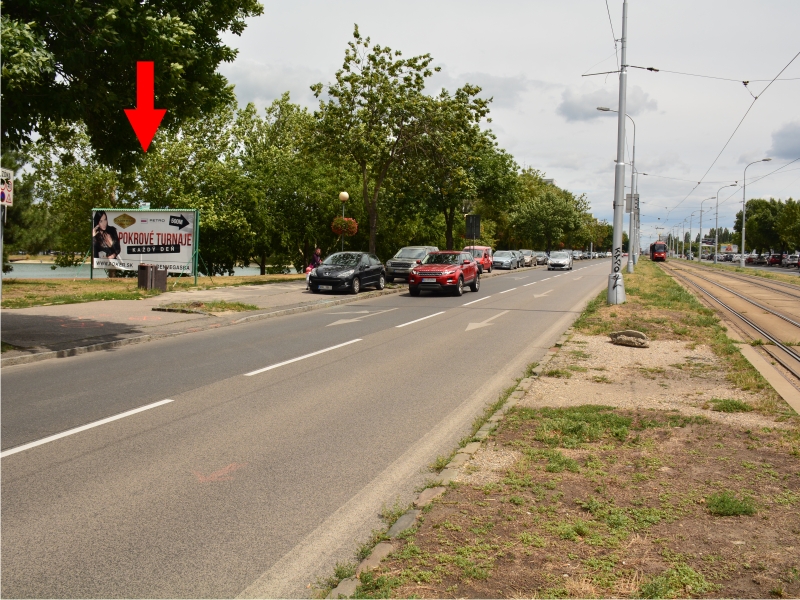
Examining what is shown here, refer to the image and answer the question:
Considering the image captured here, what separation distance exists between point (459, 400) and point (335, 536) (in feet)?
12.9

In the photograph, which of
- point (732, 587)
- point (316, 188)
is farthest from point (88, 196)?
point (732, 587)

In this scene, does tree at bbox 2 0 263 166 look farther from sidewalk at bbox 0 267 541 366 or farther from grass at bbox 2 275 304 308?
grass at bbox 2 275 304 308

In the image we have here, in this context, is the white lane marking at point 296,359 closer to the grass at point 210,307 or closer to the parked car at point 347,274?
the grass at point 210,307

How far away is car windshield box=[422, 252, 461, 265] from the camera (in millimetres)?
24983

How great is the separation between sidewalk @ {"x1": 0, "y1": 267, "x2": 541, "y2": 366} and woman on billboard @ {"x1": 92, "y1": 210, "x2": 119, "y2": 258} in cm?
493

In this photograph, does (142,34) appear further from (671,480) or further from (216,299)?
(216,299)

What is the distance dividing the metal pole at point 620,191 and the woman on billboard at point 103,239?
→ 17.9 m

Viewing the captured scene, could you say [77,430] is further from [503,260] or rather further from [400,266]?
[503,260]

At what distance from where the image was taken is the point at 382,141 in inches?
1085

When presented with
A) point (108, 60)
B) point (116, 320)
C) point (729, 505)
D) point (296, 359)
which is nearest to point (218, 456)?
point (729, 505)

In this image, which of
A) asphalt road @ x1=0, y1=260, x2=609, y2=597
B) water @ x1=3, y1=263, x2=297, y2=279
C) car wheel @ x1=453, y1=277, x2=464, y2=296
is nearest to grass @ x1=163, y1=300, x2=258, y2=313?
asphalt road @ x1=0, y1=260, x2=609, y2=597
